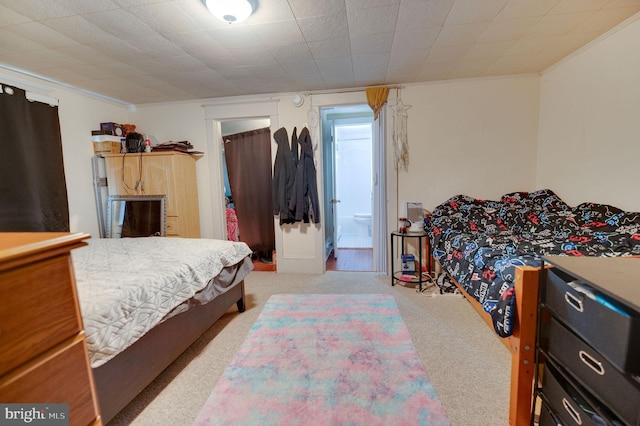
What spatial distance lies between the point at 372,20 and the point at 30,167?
3.17 meters

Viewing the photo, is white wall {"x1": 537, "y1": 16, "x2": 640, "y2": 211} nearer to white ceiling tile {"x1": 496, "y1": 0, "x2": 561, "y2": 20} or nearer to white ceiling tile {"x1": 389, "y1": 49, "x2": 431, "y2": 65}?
white ceiling tile {"x1": 496, "y1": 0, "x2": 561, "y2": 20}

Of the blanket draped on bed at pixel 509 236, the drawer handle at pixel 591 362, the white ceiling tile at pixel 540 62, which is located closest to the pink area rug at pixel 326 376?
the blanket draped on bed at pixel 509 236

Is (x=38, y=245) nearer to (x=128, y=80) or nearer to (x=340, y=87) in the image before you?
(x=128, y=80)

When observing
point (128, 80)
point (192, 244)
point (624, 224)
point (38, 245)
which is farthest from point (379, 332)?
point (128, 80)

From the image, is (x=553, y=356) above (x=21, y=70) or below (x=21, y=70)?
below

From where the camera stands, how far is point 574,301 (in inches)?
36.3

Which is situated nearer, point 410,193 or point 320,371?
point 320,371

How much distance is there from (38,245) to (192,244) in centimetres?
153

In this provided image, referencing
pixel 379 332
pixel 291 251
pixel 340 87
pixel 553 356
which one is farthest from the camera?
pixel 291 251

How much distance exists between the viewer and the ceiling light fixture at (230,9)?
1541 mm

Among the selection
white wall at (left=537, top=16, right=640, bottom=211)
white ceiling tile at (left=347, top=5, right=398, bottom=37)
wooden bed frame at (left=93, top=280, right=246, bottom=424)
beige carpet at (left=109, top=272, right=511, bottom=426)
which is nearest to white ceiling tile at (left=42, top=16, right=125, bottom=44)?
white ceiling tile at (left=347, top=5, right=398, bottom=37)

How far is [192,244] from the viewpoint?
214 centimetres

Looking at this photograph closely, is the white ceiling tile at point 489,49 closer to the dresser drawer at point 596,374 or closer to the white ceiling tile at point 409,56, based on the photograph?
the white ceiling tile at point 409,56

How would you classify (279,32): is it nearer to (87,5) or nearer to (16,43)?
(87,5)
